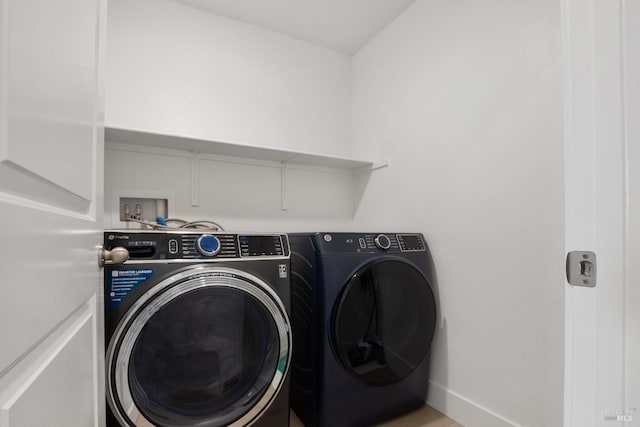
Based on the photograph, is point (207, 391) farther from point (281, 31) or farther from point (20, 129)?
point (281, 31)

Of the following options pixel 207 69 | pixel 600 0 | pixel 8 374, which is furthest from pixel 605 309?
pixel 207 69

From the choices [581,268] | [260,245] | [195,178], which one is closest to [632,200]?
[581,268]

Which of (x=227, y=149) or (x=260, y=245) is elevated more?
(x=227, y=149)

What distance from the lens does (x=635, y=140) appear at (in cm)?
53

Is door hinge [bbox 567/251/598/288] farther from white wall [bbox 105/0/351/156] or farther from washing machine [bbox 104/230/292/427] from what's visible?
white wall [bbox 105/0/351/156]

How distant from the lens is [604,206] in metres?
0.55

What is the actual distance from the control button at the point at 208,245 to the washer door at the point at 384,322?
0.60m

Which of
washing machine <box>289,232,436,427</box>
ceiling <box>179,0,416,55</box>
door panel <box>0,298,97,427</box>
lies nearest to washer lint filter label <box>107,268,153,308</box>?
door panel <box>0,298,97,427</box>

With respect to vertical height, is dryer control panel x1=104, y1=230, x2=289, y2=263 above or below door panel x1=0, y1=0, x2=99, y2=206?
below

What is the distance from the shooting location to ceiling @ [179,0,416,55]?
76.0 inches

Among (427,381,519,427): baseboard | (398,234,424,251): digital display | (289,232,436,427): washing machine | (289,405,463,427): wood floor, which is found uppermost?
(398,234,424,251): digital display

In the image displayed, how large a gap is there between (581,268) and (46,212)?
92 centimetres

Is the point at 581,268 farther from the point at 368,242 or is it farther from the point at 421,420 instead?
the point at 421,420

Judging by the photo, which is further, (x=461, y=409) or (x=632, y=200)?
(x=461, y=409)
